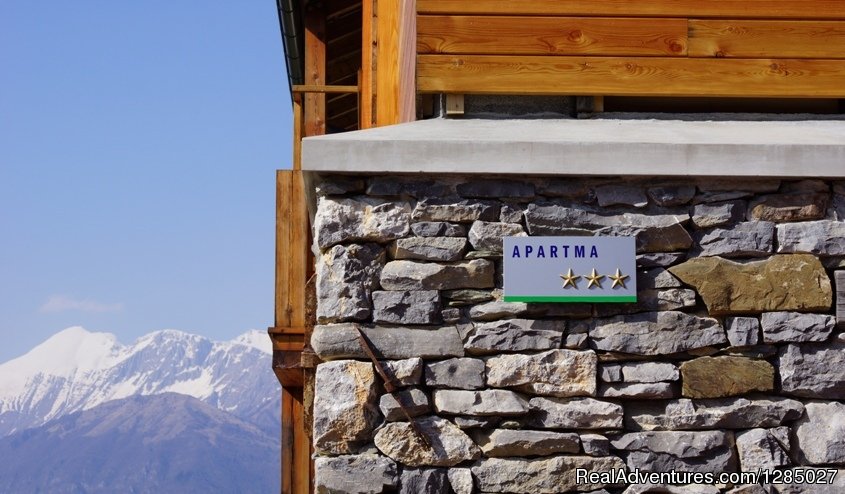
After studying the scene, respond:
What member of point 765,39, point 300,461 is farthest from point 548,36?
point 300,461

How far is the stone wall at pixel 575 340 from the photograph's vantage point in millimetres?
4703

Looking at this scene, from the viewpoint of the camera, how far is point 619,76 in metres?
5.33

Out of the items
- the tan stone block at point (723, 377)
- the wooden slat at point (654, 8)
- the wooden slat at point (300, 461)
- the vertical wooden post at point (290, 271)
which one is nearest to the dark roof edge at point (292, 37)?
the vertical wooden post at point (290, 271)

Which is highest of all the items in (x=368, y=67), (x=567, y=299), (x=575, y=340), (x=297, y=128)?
(x=368, y=67)

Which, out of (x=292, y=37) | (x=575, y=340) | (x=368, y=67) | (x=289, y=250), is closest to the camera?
(x=575, y=340)

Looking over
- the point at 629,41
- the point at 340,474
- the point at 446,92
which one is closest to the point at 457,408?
the point at 340,474

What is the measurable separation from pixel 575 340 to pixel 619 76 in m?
1.24

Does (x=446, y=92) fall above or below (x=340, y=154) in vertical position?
above

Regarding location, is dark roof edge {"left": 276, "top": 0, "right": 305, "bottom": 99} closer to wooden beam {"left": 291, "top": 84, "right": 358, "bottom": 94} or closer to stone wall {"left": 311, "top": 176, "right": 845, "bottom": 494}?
wooden beam {"left": 291, "top": 84, "right": 358, "bottom": 94}

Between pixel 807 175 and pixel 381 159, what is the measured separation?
1639 millimetres

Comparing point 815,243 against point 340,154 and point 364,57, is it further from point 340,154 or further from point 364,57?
point 364,57

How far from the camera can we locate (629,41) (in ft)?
17.6

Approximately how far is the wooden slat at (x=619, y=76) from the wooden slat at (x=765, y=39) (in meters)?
0.04

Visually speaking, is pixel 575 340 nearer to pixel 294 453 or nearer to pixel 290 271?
pixel 290 271
